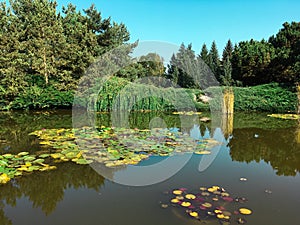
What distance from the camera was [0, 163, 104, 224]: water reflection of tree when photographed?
95.1 inches

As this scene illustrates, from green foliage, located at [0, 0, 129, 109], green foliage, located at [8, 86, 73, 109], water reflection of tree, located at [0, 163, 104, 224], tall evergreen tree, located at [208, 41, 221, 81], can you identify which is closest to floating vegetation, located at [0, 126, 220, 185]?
water reflection of tree, located at [0, 163, 104, 224]

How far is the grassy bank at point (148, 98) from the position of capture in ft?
A: 35.9

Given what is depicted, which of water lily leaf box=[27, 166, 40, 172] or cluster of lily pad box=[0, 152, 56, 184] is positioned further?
water lily leaf box=[27, 166, 40, 172]

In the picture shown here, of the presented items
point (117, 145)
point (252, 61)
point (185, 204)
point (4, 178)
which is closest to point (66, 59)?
point (117, 145)

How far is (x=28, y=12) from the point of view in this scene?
12.7 meters

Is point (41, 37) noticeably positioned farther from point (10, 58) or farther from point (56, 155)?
point (56, 155)

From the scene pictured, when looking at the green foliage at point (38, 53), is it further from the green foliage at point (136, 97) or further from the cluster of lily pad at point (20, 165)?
the cluster of lily pad at point (20, 165)

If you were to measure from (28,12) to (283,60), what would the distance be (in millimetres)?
13752

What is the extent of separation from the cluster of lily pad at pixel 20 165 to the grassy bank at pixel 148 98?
716cm

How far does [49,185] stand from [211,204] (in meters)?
1.76

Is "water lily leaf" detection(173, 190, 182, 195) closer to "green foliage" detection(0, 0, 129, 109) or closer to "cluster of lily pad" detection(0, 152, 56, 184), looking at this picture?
"cluster of lily pad" detection(0, 152, 56, 184)

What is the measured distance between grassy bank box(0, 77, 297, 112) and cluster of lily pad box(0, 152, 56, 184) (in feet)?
23.5

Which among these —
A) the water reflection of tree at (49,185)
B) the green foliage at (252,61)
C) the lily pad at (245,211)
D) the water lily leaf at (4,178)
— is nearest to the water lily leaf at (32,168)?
the water reflection of tree at (49,185)

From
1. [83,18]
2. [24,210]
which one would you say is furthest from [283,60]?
[24,210]
